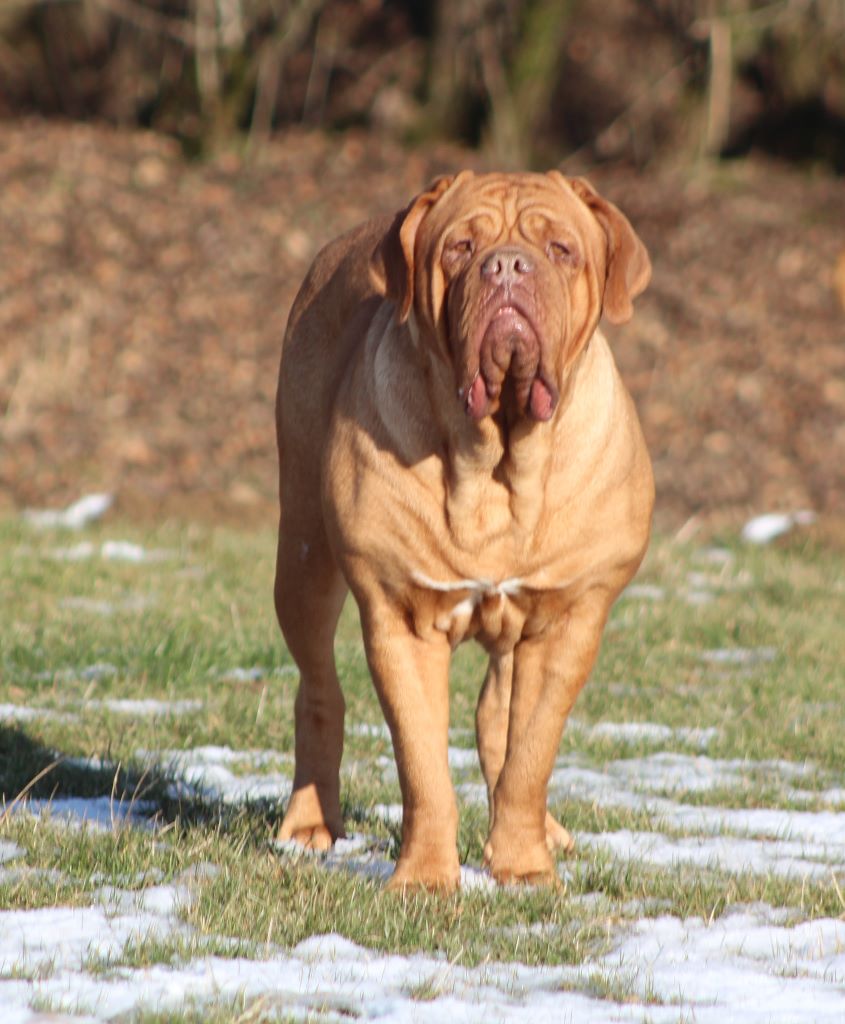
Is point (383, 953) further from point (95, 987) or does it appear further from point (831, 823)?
point (831, 823)

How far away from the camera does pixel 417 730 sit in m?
4.04

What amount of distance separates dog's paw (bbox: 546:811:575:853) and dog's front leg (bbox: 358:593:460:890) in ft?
1.56

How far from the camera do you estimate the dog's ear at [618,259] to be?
4.16 metres

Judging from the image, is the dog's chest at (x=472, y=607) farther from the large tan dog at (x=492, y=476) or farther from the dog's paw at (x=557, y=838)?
the dog's paw at (x=557, y=838)

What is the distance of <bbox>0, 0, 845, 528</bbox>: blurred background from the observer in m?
12.5

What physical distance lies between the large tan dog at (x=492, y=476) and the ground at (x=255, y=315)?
19.8 feet

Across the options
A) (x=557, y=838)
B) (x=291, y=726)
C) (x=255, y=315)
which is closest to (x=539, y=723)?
(x=557, y=838)

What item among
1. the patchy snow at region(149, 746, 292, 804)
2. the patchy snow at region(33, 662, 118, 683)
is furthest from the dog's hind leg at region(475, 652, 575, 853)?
the patchy snow at region(33, 662, 118, 683)

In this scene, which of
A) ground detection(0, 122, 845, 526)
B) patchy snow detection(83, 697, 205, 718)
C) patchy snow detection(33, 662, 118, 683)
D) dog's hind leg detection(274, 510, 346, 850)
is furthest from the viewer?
ground detection(0, 122, 845, 526)

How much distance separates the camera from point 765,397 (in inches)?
530

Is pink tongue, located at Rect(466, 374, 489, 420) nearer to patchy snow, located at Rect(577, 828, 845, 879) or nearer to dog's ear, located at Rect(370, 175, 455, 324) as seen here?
dog's ear, located at Rect(370, 175, 455, 324)

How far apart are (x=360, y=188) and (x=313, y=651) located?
37.0 ft

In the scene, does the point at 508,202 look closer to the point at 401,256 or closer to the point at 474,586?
the point at 401,256

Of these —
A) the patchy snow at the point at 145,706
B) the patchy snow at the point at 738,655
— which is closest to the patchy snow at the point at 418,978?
the patchy snow at the point at 145,706
